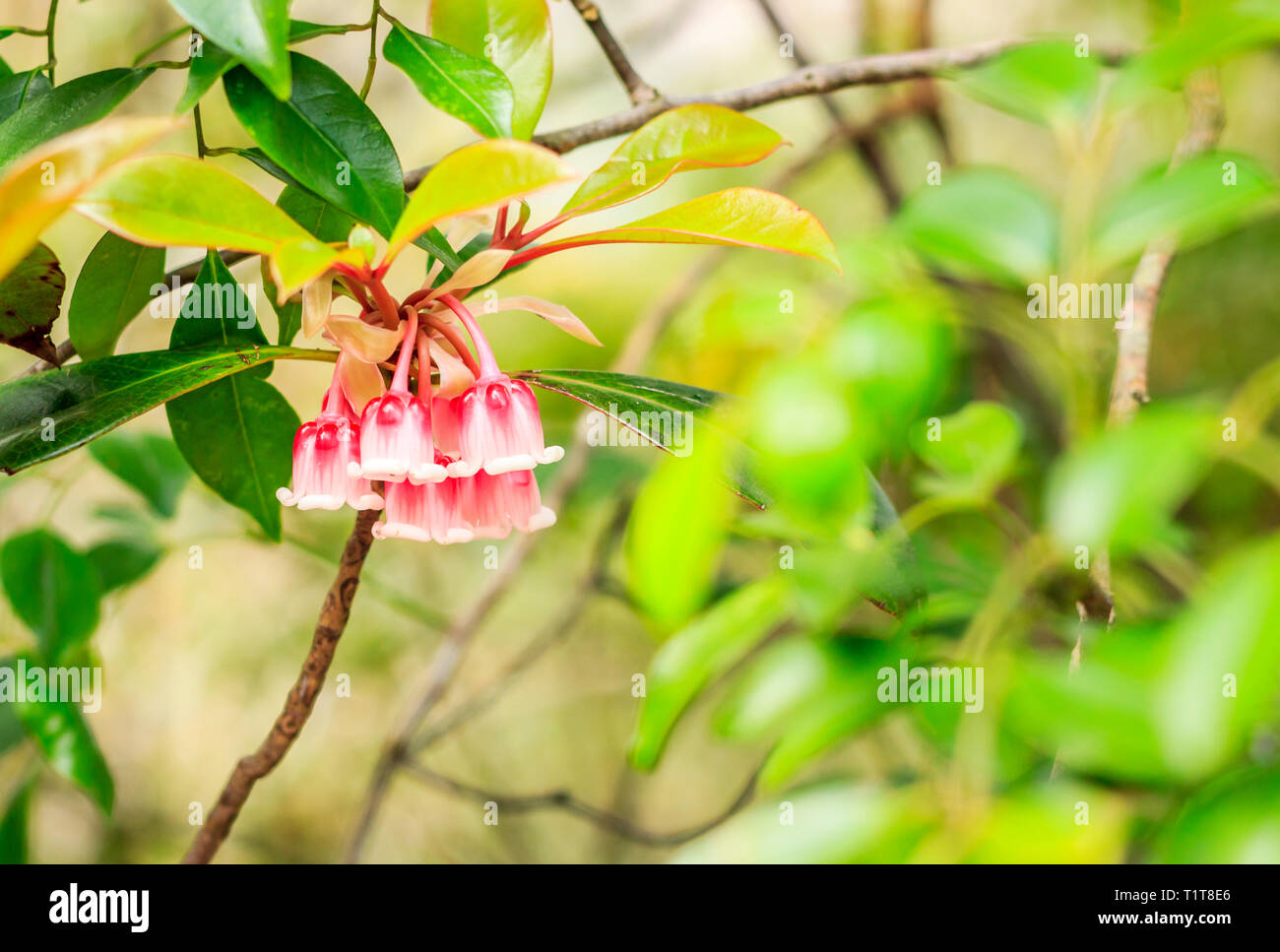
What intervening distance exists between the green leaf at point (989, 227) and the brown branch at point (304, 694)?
0.32m

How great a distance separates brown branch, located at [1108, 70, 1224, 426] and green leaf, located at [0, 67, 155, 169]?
1.89 feet

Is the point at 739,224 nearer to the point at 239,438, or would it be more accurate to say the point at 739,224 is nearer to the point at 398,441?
the point at 398,441

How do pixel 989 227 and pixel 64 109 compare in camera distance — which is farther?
pixel 64 109

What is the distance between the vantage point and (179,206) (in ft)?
1.03

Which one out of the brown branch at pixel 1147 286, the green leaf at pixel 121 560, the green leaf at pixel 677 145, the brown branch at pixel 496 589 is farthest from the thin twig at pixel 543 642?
the green leaf at pixel 677 145

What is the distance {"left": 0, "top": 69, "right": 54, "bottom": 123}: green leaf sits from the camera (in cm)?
44

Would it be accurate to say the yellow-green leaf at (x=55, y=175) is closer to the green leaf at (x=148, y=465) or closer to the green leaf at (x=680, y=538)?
the green leaf at (x=680, y=538)

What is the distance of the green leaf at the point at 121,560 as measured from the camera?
813 mm

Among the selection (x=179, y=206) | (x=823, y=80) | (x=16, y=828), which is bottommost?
(x=16, y=828)

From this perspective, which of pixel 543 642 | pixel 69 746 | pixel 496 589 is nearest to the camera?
pixel 69 746

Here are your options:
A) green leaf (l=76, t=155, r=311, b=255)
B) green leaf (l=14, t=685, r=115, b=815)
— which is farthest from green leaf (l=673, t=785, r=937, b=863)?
green leaf (l=14, t=685, r=115, b=815)

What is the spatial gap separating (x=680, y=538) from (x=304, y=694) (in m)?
0.40

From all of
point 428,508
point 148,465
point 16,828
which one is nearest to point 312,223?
point 428,508

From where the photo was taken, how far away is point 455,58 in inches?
16.6
